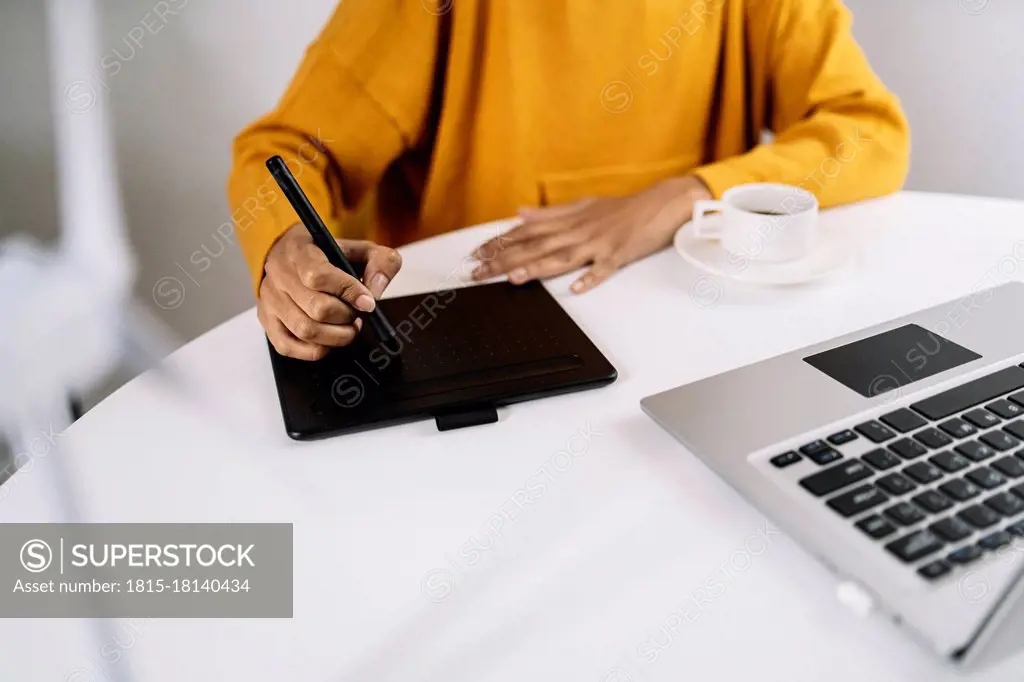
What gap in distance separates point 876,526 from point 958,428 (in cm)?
10

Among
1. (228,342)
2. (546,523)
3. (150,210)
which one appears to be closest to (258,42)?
(150,210)

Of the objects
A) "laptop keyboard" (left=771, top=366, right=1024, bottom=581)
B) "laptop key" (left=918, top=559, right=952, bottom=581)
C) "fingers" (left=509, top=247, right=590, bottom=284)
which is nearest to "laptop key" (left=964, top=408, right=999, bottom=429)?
"laptop keyboard" (left=771, top=366, right=1024, bottom=581)

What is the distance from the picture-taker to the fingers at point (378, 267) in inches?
22.6

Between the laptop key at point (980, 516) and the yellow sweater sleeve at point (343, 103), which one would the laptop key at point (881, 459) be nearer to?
the laptop key at point (980, 516)

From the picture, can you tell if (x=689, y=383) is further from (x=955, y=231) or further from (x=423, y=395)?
(x=955, y=231)

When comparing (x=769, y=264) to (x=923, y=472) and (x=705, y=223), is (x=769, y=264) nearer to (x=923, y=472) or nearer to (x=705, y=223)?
(x=705, y=223)

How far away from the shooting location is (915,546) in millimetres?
334

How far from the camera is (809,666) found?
32cm

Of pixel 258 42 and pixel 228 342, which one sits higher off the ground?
pixel 258 42

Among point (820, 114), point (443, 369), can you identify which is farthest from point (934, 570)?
point (820, 114)

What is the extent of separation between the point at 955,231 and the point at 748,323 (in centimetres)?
28

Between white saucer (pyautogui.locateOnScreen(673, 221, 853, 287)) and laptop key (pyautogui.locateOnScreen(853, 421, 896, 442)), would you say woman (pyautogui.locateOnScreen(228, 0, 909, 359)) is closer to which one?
white saucer (pyautogui.locateOnScreen(673, 221, 853, 287))

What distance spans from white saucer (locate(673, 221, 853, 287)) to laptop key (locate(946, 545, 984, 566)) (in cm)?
31

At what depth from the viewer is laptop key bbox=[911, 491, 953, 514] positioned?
0.35 m
